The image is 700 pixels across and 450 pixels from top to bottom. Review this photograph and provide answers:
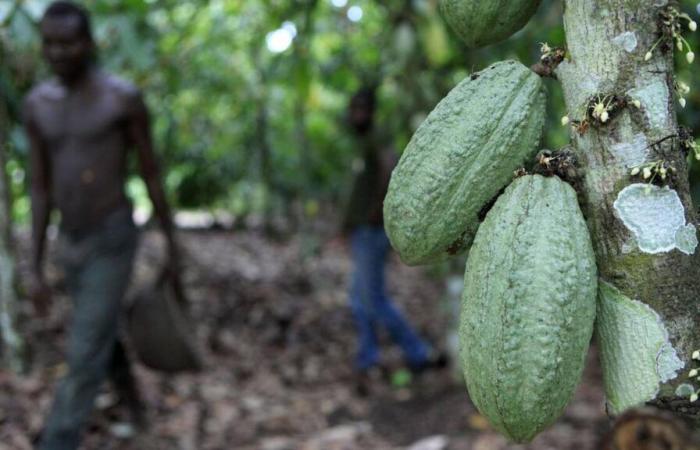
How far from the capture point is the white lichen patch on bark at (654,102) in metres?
0.92

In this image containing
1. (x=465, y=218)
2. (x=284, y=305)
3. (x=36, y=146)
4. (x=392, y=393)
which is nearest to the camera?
(x=465, y=218)

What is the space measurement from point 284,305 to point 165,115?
1.79m

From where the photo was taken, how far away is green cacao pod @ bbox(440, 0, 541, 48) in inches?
41.6

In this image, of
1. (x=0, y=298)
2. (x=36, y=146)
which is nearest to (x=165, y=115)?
(x=0, y=298)

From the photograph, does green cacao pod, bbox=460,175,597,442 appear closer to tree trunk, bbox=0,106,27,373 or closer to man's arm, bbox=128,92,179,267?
man's arm, bbox=128,92,179,267

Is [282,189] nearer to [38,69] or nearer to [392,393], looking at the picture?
[38,69]

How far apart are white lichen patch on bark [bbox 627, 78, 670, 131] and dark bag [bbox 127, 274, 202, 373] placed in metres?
2.65

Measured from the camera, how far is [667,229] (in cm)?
92

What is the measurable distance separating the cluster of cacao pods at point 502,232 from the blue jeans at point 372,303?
3185 mm

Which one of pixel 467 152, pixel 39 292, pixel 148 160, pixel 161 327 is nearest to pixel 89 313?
pixel 39 292

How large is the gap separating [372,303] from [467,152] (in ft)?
11.1

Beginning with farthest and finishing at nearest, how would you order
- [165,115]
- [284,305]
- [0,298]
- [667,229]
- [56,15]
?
[165,115]
[284,305]
[0,298]
[56,15]
[667,229]

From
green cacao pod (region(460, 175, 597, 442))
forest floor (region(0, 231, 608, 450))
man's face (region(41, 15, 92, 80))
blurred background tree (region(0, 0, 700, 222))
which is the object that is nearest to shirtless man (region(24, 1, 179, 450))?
man's face (region(41, 15, 92, 80))

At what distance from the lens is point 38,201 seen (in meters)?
2.95
